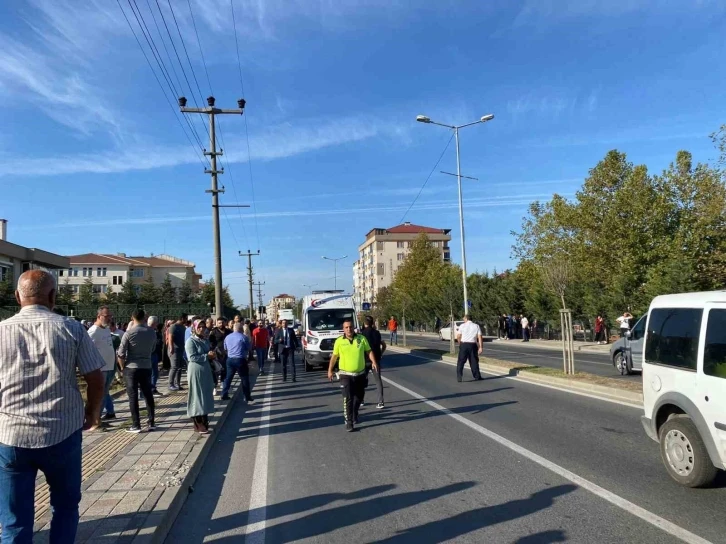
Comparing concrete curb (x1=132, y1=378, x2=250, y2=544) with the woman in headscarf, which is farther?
the woman in headscarf

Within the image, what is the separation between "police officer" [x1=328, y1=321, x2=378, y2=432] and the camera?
29.1 feet

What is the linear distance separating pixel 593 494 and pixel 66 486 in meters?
4.49

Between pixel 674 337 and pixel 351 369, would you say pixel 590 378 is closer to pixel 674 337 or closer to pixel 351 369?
pixel 351 369

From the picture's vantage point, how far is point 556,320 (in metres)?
36.8

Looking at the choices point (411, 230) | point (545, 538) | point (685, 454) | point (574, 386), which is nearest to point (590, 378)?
point (574, 386)

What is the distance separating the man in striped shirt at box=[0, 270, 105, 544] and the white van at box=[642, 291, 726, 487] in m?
5.06

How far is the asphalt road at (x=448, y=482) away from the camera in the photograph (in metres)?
4.62

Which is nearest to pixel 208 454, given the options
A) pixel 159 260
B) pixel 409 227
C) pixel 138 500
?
pixel 138 500

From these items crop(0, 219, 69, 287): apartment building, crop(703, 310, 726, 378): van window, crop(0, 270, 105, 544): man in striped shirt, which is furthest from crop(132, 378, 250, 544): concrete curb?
crop(0, 219, 69, 287): apartment building

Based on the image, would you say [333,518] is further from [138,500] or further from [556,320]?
[556,320]

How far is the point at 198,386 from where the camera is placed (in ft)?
27.1

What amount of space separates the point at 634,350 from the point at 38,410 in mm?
14850

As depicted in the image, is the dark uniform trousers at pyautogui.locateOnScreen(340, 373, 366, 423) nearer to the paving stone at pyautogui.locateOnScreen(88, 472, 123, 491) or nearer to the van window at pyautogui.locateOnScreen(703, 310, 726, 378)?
the paving stone at pyautogui.locateOnScreen(88, 472, 123, 491)

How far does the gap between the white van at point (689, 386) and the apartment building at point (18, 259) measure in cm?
3517
